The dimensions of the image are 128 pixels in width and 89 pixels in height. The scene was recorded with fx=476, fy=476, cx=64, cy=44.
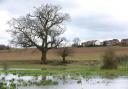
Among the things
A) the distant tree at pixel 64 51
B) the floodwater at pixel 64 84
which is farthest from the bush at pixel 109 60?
the distant tree at pixel 64 51

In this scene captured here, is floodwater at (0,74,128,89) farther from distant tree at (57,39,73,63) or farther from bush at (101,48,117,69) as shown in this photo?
distant tree at (57,39,73,63)

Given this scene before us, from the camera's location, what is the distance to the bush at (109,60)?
163 feet

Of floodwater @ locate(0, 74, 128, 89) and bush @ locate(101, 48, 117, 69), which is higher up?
bush @ locate(101, 48, 117, 69)

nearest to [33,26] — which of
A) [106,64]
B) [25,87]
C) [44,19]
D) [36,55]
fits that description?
[44,19]

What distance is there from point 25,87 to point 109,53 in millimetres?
25621

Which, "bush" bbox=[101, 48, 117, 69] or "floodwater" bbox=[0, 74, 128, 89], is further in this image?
"bush" bbox=[101, 48, 117, 69]

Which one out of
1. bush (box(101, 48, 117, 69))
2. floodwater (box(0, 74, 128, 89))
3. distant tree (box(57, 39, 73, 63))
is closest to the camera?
floodwater (box(0, 74, 128, 89))

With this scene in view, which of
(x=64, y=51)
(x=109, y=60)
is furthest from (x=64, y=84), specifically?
(x=64, y=51)

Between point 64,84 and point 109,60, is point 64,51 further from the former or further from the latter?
point 64,84

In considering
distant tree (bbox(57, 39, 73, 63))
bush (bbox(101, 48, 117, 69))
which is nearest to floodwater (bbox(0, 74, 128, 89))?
bush (bbox(101, 48, 117, 69))

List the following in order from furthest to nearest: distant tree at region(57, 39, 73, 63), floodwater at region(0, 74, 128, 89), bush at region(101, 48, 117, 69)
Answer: distant tree at region(57, 39, 73, 63) < bush at region(101, 48, 117, 69) < floodwater at region(0, 74, 128, 89)

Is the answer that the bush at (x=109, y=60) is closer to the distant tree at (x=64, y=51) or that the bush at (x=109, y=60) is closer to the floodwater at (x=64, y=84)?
the floodwater at (x=64, y=84)

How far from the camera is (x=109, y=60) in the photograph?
165ft

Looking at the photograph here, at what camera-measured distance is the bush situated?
163ft
